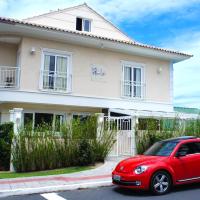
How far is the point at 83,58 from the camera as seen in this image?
19.9m

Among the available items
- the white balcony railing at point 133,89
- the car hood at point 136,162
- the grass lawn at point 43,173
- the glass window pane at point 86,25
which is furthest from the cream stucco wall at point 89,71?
the car hood at point 136,162

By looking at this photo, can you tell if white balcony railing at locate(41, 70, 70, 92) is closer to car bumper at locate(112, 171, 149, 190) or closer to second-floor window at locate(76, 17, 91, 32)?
second-floor window at locate(76, 17, 91, 32)

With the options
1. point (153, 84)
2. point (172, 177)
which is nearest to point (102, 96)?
point (153, 84)

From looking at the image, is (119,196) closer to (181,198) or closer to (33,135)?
(181,198)

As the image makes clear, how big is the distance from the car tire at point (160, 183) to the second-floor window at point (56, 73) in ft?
35.3

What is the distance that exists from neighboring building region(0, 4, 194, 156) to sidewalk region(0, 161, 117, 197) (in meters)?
5.02

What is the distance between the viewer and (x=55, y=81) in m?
18.9

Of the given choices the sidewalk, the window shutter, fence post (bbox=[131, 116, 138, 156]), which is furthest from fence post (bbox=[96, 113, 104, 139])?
the window shutter

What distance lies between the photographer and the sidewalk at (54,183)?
32.5 feet

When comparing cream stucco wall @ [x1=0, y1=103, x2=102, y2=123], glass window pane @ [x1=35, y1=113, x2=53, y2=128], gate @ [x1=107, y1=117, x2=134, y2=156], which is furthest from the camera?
glass window pane @ [x1=35, y1=113, x2=53, y2=128]

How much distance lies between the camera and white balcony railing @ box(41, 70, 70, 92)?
18672 mm

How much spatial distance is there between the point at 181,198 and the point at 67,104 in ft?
36.3

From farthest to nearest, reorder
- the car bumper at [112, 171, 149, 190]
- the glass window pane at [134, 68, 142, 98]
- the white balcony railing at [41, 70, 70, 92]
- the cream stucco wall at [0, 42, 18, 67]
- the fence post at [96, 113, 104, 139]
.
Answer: the glass window pane at [134, 68, 142, 98], the cream stucco wall at [0, 42, 18, 67], the white balcony railing at [41, 70, 70, 92], the fence post at [96, 113, 104, 139], the car bumper at [112, 171, 149, 190]

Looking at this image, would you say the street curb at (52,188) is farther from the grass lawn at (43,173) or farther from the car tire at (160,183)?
the grass lawn at (43,173)
